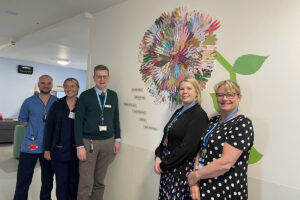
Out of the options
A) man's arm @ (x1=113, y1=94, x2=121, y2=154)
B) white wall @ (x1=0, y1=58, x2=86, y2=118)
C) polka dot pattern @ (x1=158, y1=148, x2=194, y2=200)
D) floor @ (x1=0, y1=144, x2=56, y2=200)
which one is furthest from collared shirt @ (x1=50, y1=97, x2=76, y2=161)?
white wall @ (x1=0, y1=58, x2=86, y2=118)

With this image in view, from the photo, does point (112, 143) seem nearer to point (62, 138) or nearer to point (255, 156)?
point (62, 138)

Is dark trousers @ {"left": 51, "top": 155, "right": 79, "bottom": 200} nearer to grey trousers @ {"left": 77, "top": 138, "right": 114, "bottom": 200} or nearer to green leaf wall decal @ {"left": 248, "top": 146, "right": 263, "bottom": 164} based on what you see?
grey trousers @ {"left": 77, "top": 138, "right": 114, "bottom": 200}

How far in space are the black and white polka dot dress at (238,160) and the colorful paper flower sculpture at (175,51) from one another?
1.96 ft

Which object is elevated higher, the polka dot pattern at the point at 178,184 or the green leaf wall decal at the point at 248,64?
the green leaf wall decal at the point at 248,64

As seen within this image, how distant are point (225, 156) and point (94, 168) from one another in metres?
1.51

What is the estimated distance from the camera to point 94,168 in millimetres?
2350

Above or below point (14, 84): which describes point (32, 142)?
below

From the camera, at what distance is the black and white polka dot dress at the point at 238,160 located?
1265 mm

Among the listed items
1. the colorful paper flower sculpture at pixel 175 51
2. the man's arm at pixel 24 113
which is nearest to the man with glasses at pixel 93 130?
the colorful paper flower sculpture at pixel 175 51

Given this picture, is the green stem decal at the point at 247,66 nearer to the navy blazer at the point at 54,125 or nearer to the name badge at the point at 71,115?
the name badge at the point at 71,115

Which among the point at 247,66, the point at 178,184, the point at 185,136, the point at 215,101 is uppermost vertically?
the point at 247,66

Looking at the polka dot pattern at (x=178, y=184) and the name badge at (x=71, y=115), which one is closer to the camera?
the polka dot pattern at (x=178, y=184)

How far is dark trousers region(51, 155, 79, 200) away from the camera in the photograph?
7.61 ft

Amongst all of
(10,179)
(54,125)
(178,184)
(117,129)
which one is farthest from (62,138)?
(10,179)
